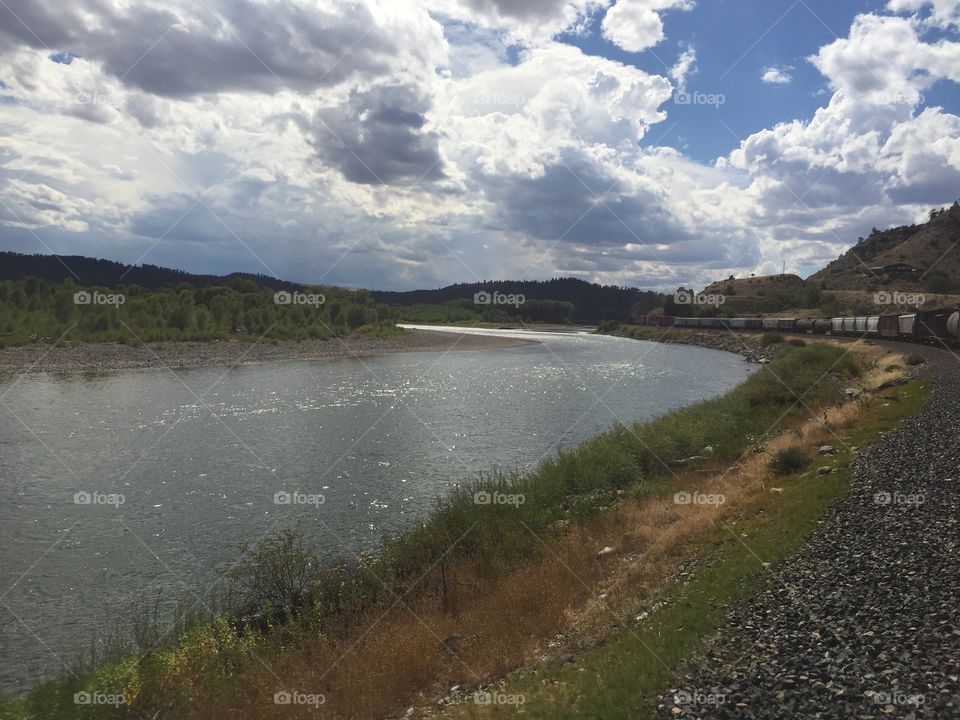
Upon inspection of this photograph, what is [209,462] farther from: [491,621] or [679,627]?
[679,627]

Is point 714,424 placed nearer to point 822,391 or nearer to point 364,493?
point 822,391

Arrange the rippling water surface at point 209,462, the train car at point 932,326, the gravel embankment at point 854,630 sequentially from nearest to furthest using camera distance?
the gravel embankment at point 854,630, the rippling water surface at point 209,462, the train car at point 932,326

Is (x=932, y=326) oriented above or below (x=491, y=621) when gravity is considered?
above

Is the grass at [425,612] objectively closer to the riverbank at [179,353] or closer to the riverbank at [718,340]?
the riverbank at [179,353]

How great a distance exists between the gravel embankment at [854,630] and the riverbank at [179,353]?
77.8 meters

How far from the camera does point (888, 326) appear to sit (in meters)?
74.4

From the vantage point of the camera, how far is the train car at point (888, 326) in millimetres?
71188

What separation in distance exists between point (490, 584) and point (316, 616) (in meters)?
4.59

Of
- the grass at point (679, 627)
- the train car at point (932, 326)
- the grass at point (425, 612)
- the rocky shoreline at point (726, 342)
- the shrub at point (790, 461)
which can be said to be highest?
the train car at point (932, 326)

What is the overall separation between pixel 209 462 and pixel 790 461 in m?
26.3

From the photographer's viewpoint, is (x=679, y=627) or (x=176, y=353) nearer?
(x=679, y=627)

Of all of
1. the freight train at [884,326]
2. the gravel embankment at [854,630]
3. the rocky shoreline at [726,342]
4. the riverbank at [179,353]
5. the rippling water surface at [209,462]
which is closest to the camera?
the gravel embankment at [854,630]

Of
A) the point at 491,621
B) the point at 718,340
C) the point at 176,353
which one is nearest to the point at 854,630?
the point at 491,621

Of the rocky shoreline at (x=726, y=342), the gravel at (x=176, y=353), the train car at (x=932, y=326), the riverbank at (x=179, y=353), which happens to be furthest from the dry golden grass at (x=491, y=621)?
the rocky shoreline at (x=726, y=342)
